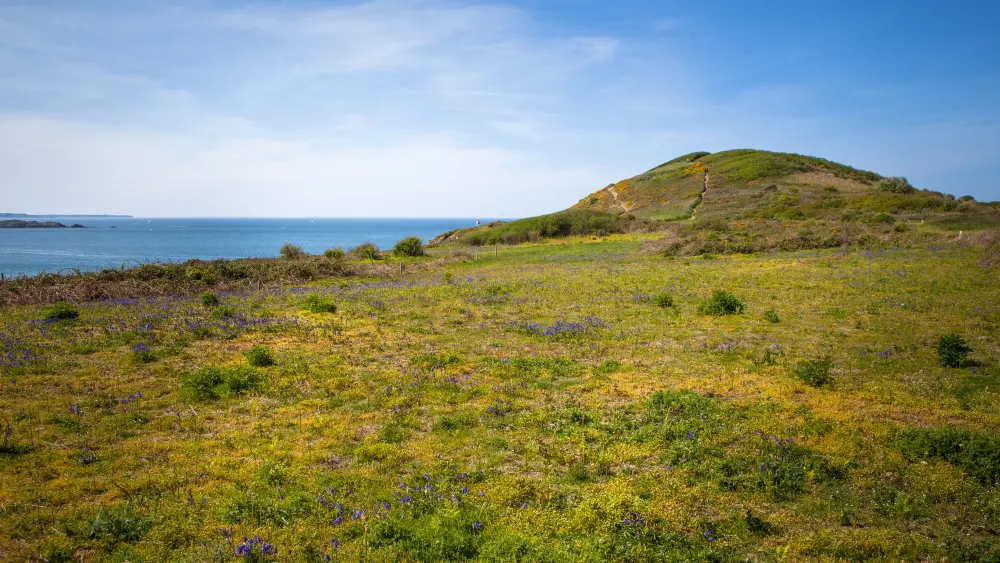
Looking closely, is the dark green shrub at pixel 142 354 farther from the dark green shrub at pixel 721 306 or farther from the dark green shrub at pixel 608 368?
the dark green shrub at pixel 721 306

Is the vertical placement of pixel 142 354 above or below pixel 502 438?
above

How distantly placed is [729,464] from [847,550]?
79.4 inches

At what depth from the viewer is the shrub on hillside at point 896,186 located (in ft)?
261

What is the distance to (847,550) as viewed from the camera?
5.77 meters

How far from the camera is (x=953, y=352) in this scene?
12.1 metres

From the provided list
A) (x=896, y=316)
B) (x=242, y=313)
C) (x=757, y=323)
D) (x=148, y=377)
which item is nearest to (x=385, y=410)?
(x=148, y=377)

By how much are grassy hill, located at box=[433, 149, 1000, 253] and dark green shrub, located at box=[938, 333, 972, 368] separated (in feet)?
113

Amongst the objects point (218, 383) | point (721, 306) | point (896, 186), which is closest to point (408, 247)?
point (721, 306)

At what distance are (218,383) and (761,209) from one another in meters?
78.9

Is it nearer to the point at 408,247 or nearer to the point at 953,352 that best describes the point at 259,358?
the point at 953,352

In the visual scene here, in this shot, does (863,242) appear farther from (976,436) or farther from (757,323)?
(976,436)

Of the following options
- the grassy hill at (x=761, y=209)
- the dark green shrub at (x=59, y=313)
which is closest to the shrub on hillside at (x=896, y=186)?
the grassy hill at (x=761, y=209)

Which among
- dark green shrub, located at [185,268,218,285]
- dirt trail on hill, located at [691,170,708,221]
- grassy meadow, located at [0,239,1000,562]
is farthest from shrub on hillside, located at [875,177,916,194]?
dark green shrub, located at [185,268,218,285]

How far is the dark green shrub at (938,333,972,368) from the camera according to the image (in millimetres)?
12000
